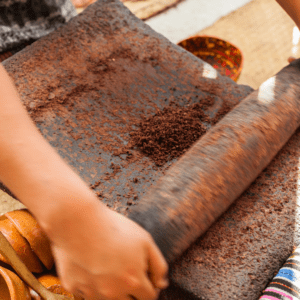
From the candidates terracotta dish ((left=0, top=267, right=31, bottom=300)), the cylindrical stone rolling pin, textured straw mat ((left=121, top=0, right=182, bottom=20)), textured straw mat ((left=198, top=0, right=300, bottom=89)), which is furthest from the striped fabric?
textured straw mat ((left=121, top=0, right=182, bottom=20))

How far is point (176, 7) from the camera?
2.45 m

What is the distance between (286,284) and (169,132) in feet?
1.75

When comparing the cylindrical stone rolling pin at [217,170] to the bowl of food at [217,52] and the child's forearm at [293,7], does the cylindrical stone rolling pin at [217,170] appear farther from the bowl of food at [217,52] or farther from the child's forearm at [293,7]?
the bowl of food at [217,52]

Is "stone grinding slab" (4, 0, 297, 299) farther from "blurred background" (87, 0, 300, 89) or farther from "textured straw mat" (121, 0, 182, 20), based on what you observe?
"textured straw mat" (121, 0, 182, 20)

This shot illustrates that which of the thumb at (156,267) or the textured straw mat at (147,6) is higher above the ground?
the textured straw mat at (147,6)

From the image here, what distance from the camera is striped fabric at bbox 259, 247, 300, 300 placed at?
55cm

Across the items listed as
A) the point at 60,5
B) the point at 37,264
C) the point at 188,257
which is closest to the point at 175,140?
the point at 188,257

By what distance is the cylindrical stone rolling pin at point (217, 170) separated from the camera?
591mm

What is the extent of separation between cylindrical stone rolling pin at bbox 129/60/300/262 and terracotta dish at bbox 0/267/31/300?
1.67 feet

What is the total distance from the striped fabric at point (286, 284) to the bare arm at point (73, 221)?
252 millimetres

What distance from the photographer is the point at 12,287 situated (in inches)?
32.5

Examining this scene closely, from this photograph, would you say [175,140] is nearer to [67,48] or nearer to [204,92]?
[204,92]

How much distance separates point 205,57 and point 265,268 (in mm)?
1454

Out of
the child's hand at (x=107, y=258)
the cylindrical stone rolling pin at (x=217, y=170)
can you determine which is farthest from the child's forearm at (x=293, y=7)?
the child's hand at (x=107, y=258)
